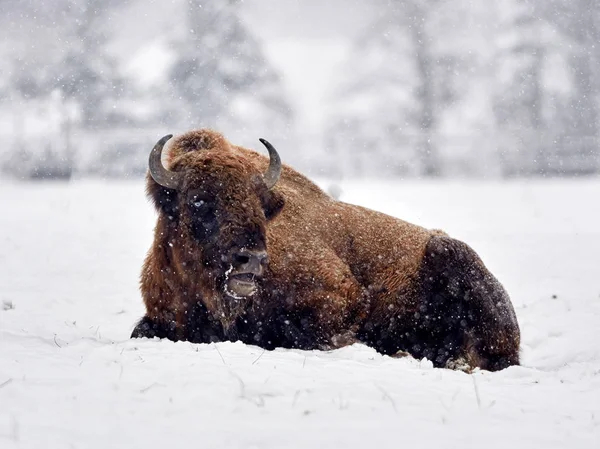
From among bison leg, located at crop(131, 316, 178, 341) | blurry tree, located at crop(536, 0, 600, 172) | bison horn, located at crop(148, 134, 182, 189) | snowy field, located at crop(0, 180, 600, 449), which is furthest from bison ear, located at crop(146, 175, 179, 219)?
blurry tree, located at crop(536, 0, 600, 172)

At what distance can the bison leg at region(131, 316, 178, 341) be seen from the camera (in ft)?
21.1

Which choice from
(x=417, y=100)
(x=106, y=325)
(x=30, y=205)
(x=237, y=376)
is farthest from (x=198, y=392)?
(x=417, y=100)

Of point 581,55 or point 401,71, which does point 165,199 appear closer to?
point 401,71

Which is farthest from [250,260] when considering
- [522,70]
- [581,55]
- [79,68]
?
[581,55]

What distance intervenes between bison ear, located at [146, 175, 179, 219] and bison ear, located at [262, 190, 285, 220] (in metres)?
0.72

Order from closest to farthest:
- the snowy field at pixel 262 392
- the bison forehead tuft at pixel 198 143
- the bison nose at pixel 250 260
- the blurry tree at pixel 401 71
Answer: the snowy field at pixel 262 392 → the bison nose at pixel 250 260 → the bison forehead tuft at pixel 198 143 → the blurry tree at pixel 401 71

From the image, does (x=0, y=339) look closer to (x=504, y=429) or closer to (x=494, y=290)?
(x=504, y=429)

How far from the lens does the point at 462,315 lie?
22.7ft

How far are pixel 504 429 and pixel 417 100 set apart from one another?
97.6ft

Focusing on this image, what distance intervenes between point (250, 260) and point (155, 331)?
146 cm

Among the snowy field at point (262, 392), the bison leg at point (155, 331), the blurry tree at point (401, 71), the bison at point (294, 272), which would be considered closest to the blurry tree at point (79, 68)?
the blurry tree at point (401, 71)

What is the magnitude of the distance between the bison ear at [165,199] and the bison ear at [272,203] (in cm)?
72

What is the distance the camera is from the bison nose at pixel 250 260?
5.50 metres

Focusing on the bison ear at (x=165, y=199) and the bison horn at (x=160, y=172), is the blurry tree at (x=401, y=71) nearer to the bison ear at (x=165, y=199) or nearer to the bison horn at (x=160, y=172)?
the bison ear at (x=165, y=199)
